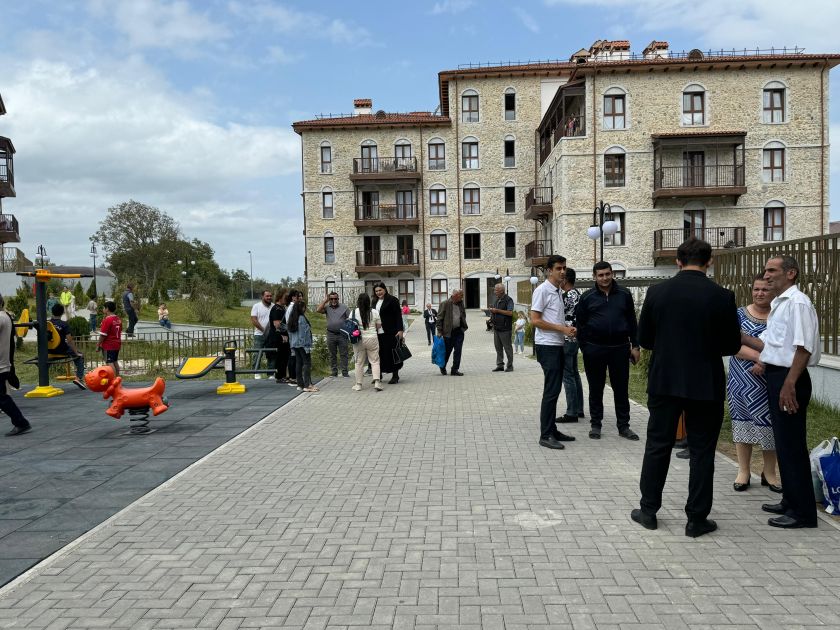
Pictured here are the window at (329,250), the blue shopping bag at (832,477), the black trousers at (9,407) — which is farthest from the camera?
the window at (329,250)

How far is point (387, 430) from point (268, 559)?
3833 mm

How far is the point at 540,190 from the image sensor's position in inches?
1623

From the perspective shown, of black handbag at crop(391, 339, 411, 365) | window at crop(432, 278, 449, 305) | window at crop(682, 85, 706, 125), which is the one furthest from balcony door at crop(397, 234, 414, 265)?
black handbag at crop(391, 339, 411, 365)

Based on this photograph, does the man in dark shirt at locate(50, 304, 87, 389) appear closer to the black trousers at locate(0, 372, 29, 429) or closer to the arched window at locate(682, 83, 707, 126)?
the black trousers at locate(0, 372, 29, 429)

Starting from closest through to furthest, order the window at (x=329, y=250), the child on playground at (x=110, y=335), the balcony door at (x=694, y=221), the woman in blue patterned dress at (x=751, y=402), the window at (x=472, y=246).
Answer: the woman in blue patterned dress at (x=751, y=402) < the child on playground at (x=110, y=335) < the balcony door at (x=694, y=221) < the window at (x=472, y=246) < the window at (x=329, y=250)

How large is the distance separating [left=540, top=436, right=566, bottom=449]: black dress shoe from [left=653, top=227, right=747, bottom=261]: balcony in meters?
31.0

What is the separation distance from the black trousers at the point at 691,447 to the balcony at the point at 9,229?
43.6 metres

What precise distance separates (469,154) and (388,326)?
35915 millimetres

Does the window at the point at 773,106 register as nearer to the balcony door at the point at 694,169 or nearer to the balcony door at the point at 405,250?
the balcony door at the point at 694,169

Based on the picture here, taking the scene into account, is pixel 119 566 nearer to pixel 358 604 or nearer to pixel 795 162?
pixel 358 604

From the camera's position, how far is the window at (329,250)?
46.8 meters

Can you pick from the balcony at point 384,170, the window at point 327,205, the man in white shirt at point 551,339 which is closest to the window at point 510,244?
the balcony at point 384,170

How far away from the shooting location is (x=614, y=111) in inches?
1374

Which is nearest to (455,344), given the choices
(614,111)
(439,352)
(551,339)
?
(439,352)
